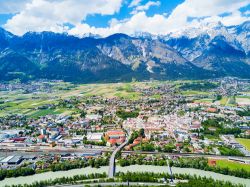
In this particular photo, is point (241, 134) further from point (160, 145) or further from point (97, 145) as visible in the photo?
point (97, 145)

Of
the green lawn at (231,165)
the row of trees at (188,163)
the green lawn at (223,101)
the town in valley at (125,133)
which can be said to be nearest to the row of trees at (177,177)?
the town in valley at (125,133)

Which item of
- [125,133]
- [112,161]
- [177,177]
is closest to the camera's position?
[177,177]

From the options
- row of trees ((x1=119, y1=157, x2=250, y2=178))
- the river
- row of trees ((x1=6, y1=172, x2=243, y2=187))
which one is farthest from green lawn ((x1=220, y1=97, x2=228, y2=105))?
row of trees ((x1=6, y1=172, x2=243, y2=187))

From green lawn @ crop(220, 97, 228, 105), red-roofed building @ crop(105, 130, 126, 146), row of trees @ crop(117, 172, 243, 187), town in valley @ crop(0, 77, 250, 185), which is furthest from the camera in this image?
green lawn @ crop(220, 97, 228, 105)

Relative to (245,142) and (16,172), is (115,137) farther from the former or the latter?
(245,142)

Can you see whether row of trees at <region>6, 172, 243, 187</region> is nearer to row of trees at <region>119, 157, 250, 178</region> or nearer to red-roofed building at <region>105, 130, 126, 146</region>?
row of trees at <region>119, 157, 250, 178</region>

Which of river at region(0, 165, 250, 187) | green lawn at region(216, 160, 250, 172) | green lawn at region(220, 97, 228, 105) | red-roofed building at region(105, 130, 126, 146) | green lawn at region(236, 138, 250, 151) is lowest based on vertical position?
river at region(0, 165, 250, 187)

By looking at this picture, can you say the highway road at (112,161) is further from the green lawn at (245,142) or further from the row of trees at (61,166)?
the green lawn at (245,142)

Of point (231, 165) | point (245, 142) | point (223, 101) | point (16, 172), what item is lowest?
point (16, 172)

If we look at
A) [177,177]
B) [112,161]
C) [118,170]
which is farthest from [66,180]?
[177,177]

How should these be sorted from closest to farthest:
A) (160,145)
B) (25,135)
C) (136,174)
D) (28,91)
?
(136,174) → (160,145) → (25,135) → (28,91)

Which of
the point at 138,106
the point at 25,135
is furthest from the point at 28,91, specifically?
the point at 25,135
